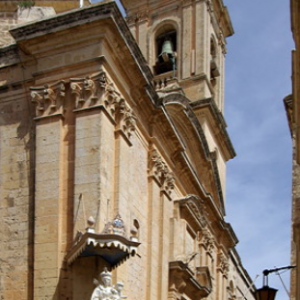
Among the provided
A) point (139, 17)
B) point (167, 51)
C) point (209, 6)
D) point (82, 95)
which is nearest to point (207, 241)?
point (167, 51)

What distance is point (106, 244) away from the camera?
13.2 metres

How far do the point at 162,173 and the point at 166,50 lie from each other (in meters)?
9.91

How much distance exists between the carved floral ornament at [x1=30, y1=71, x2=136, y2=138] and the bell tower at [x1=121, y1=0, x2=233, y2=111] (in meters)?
11.0

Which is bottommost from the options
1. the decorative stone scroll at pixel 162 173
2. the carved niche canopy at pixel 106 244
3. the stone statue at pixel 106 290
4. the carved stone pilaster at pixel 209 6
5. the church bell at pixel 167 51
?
the stone statue at pixel 106 290

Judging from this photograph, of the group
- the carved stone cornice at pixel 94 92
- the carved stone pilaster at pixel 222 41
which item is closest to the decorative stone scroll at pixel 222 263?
the carved stone pilaster at pixel 222 41

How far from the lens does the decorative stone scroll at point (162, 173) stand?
1870 centimetres

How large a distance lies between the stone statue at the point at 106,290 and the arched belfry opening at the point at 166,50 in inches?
573

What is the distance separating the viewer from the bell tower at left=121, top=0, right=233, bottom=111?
27.7 meters

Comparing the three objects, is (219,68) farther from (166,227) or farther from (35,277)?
(35,277)

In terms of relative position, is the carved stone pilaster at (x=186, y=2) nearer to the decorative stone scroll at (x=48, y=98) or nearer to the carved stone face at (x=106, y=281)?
the decorative stone scroll at (x=48, y=98)

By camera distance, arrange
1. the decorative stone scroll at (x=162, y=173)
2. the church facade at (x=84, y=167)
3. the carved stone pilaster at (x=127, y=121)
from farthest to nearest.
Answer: the decorative stone scroll at (x=162, y=173)
the carved stone pilaster at (x=127, y=121)
the church facade at (x=84, y=167)

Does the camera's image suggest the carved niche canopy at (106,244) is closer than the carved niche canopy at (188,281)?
Yes

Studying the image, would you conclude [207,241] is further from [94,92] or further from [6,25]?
[94,92]

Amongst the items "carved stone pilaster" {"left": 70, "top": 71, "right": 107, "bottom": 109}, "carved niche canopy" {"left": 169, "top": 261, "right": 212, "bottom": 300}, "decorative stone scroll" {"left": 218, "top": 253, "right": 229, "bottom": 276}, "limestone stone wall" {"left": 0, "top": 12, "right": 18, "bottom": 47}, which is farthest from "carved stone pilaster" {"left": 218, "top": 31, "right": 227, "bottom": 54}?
"carved stone pilaster" {"left": 70, "top": 71, "right": 107, "bottom": 109}
